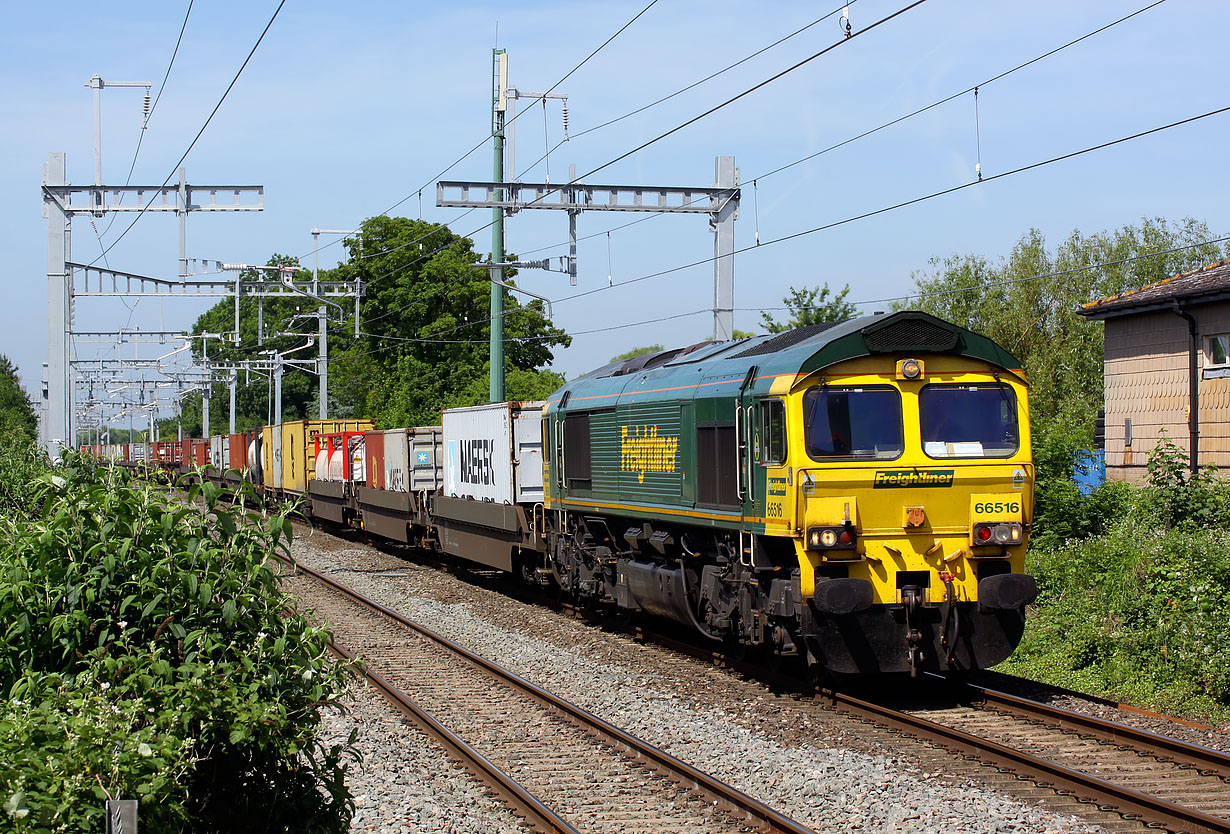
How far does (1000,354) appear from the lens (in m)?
11.5

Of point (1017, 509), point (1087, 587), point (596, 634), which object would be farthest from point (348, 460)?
point (1017, 509)

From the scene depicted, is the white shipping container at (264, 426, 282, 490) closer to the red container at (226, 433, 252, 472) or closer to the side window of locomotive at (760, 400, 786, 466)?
the red container at (226, 433, 252, 472)

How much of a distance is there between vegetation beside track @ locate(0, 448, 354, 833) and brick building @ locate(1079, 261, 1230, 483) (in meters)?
17.0

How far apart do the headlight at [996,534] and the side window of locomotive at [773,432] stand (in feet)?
6.30

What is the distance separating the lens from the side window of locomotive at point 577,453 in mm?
16703

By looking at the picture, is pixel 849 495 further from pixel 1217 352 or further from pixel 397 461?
pixel 397 461

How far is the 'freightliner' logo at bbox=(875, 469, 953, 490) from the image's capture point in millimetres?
10930

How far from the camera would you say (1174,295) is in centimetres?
1941

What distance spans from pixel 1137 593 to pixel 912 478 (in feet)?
11.9

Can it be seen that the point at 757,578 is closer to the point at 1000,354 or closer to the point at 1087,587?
the point at 1000,354

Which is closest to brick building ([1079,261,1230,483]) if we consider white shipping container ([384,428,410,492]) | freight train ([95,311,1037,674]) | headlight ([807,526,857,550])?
freight train ([95,311,1037,674])

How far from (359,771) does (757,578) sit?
4262mm

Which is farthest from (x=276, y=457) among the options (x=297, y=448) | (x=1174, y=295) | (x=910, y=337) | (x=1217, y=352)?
(x=910, y=337)

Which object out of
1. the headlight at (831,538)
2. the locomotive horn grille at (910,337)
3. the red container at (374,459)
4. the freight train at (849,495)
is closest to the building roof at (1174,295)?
the freight train at (849,495)
